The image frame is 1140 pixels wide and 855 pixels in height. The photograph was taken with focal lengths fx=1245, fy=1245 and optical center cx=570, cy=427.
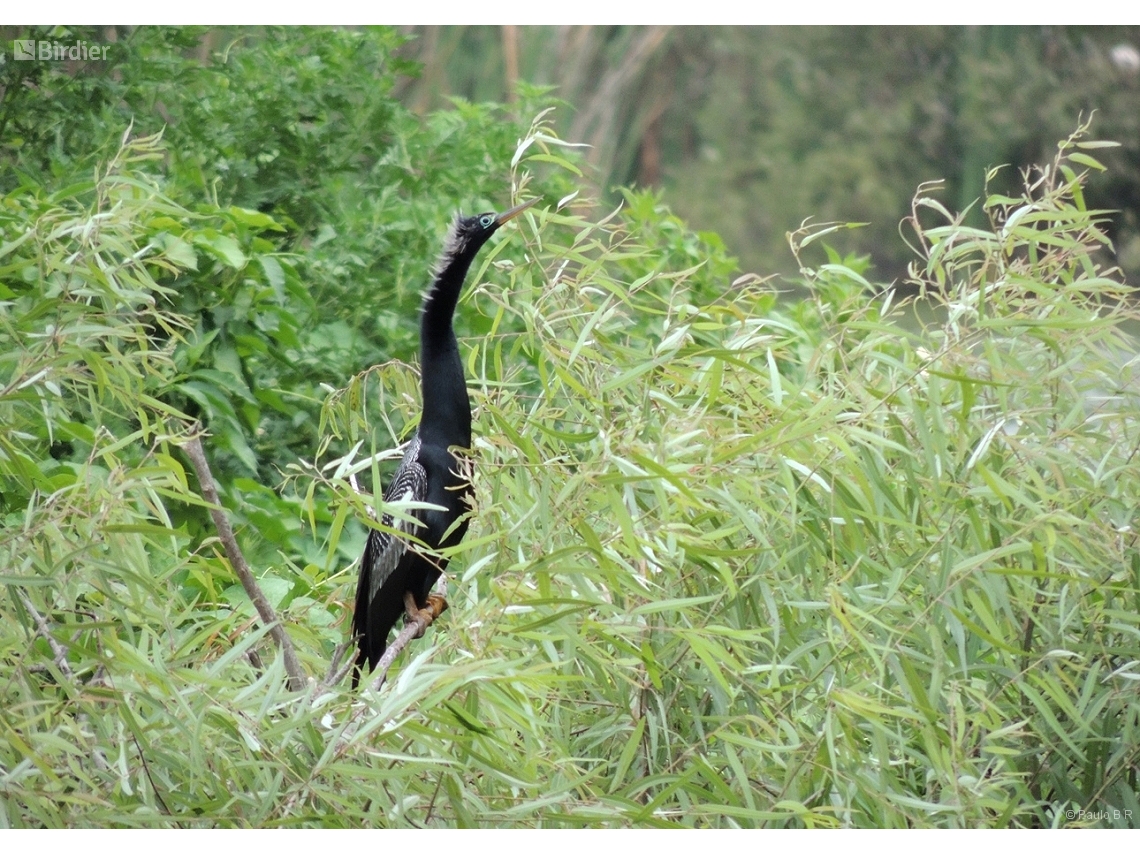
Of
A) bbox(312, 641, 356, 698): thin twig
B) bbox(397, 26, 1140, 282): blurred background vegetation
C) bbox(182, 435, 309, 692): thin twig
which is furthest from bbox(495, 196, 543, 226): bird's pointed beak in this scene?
bbox(397, 26, 1140, 282): blurred background vegetation

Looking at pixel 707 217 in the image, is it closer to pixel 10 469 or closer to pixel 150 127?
pixel 150 127

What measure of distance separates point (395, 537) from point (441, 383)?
22cm

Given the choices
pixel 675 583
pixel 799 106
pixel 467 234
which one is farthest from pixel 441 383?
pixel 799 106

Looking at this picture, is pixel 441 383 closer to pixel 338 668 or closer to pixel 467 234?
pixel 467 234

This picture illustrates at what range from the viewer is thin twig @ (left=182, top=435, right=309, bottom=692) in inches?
59.6

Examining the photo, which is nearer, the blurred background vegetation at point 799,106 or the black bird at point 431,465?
the black bird at point 431,465

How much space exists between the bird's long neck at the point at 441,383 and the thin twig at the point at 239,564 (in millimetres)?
318

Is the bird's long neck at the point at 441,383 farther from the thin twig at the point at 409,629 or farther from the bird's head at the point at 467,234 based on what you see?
the thin twig at the point at 409,629

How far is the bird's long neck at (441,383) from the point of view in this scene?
5.68 feet

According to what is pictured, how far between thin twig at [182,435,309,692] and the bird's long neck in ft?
1.04

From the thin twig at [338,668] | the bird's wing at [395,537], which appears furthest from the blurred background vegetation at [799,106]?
the thin twig at [338,668]

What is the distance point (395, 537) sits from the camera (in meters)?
1.74

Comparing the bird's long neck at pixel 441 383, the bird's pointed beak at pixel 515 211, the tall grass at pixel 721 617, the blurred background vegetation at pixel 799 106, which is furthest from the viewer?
the blurred background vegetation at pixel 799 106

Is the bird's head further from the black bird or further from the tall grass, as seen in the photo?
the tall grass
